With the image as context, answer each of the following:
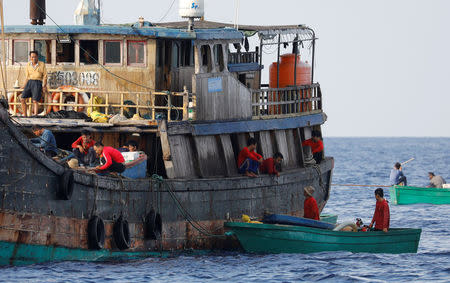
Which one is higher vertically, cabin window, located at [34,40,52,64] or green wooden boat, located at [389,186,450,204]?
cabin window, located at [34,40,52,64]

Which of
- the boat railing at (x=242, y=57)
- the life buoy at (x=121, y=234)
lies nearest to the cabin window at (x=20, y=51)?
the boat railing at (x=242, y=57)

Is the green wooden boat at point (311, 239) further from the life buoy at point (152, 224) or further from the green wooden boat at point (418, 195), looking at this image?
the green wooden boat at point (418, 195)

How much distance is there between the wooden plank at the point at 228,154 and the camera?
24.8 metres

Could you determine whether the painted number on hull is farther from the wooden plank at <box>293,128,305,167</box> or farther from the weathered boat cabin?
the wooden plank at <box>293,128,305,167</box>

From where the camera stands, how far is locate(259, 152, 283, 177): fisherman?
83.7ft

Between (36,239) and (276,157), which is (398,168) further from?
(36,239)

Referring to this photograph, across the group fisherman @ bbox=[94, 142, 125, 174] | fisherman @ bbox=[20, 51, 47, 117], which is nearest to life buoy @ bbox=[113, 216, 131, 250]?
fisherman @ bbox=[94, 142, 125, 174]

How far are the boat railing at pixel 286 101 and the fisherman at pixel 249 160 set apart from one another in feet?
4.14

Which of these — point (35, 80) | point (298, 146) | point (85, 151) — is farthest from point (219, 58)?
point (85, 151)

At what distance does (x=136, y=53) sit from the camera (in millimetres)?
24297

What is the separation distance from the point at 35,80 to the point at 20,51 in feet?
4.75

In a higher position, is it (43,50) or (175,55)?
(43,50)

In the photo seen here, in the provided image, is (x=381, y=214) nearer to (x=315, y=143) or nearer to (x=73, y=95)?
(x=315, y=143)

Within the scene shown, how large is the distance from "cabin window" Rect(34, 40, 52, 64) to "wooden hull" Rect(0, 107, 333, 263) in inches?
193
